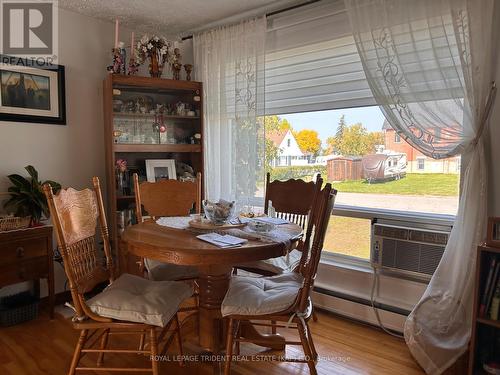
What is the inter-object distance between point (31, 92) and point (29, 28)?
0.47 m

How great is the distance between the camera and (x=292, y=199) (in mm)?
2691

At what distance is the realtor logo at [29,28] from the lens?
275 centimetres

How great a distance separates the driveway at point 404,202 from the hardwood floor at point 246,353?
859mm

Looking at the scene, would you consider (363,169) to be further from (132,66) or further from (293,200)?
(132,66)

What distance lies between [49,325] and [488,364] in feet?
8.73

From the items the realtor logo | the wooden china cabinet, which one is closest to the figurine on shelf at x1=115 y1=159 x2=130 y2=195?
the wooden china cabinet

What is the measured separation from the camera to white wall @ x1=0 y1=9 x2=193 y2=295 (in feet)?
9.37

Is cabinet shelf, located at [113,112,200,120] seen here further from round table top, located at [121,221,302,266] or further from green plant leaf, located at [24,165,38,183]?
round table top, located at [121,221,302,266]

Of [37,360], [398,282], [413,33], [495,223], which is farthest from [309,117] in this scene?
[37,360]

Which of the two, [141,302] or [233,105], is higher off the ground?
[233,105]

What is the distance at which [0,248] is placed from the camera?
98.0 inches

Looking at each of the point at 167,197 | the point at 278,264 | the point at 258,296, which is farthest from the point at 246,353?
the point at 167,197

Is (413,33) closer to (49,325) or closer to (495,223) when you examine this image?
(495,223)

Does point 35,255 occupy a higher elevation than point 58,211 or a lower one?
lower
